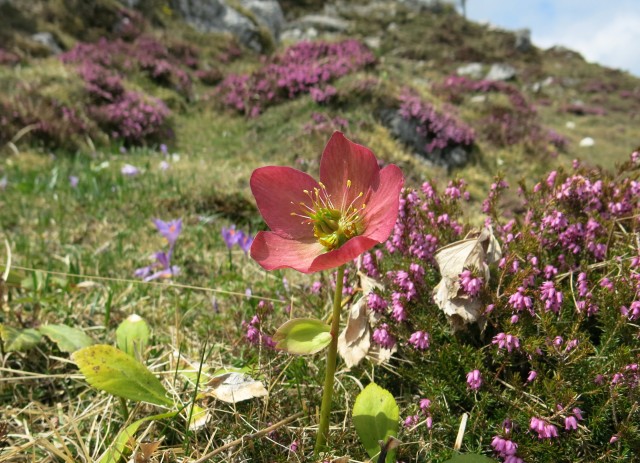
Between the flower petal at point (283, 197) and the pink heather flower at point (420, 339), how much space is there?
0.56 metres

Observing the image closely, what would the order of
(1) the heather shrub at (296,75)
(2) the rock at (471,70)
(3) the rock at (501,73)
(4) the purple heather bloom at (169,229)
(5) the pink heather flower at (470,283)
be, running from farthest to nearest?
1. (2) the rock at (471,70)
2. (3) the rock at (501,73)
3. (1) the heather shrub at (296,75)
4. (4) the purple heather bloom at (169,229)
5. (5) the pink heather flower at (470,283)

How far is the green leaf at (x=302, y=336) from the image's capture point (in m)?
1.15

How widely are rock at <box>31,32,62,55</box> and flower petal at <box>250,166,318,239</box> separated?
13888 mm

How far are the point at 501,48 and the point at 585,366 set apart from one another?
3430 centimetres

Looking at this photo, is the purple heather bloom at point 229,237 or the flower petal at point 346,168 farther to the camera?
the purple heather bloom at point 229,237

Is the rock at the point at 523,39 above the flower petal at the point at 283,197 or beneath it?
above

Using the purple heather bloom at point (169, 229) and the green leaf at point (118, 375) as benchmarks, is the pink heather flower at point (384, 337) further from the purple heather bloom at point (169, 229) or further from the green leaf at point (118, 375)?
the purple heather bloom at point (169, 229)

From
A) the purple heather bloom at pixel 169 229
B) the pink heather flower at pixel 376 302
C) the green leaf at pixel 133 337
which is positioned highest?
the pink heather flower at pixel 376 302

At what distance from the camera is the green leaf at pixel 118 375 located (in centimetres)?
152

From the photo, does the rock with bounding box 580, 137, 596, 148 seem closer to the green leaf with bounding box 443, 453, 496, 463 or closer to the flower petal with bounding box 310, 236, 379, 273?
the green leaf with bounding box 443, 453, 496, 463

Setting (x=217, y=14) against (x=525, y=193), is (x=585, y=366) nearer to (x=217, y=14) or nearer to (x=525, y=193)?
(x=525, y=193)

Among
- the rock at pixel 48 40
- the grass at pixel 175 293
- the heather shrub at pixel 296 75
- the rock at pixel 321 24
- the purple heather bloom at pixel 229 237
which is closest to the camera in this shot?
the grass at pixel 175 293

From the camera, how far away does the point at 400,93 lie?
9664mm

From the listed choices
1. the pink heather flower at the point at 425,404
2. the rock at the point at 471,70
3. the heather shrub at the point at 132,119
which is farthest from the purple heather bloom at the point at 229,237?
the rock at the point at 471,70
